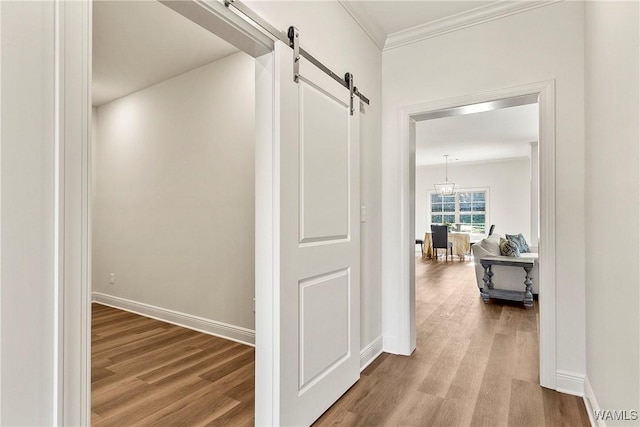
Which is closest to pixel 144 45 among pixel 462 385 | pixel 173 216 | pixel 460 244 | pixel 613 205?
pixel 173 216

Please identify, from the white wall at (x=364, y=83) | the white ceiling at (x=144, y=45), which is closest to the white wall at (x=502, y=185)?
the white wall at (x=364, y=83)

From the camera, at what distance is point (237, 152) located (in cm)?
305

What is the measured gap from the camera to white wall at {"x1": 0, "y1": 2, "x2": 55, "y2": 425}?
2.76 feet

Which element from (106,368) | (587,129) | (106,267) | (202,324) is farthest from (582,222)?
(106,267)

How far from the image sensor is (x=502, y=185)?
946 centimetres

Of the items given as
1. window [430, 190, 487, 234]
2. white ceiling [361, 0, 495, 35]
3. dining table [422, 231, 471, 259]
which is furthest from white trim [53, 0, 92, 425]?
window [430, 190, 487, 234]

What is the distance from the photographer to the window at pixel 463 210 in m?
9.91

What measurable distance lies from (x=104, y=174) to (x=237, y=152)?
8.16 feet

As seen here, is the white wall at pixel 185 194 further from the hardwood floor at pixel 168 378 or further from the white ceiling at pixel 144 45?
the hardwood floor at pixel 168 378

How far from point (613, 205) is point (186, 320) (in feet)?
11.4

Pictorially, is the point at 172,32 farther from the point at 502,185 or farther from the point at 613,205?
the point at 502,185

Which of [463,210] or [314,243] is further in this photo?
[463,210]

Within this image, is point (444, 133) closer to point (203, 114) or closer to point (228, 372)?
point (203, 114)

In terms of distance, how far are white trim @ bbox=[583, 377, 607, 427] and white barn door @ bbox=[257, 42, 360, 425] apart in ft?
4.28
